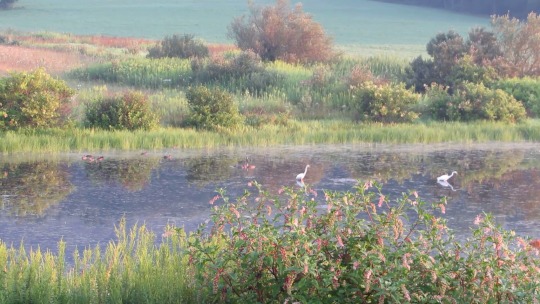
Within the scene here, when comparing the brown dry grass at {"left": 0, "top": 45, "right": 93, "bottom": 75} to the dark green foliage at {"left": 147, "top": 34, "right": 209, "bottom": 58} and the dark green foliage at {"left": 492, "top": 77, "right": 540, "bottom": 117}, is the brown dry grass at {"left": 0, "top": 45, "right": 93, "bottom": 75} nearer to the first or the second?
the dark green foliage at {"left": 147, "top": 34, "right": 209, "bottom": 58}

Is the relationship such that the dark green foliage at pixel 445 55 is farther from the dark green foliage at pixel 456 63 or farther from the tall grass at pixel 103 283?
the tall grass at pixel 103 283

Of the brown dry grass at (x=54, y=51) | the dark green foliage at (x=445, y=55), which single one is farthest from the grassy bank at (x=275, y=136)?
the brown dry grass at (x=54, y=51)

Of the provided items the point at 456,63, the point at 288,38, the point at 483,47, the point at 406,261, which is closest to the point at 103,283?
the point at 406,261

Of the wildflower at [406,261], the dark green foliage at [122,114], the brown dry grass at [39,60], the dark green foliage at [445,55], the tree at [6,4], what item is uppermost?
the wildflower at [406,261]

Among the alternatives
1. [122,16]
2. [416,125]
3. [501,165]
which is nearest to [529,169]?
[501,165]

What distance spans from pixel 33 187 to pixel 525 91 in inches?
514

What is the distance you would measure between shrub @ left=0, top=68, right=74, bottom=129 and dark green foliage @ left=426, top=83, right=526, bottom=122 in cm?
767

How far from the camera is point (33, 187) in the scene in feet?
44.0

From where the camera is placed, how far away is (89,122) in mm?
18375

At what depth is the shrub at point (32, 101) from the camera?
1755 centimetres

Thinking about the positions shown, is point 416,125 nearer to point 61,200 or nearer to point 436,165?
point 436,165

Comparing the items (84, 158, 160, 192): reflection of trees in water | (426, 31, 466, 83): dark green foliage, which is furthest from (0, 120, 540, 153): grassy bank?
(426, 31, 466, 83): dark green foliage

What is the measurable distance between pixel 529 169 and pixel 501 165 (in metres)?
0.50

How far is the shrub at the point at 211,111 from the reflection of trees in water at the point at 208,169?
99.4 inches
